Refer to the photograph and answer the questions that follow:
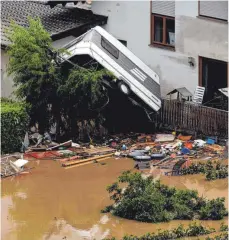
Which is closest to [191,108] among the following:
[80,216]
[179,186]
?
[179,186]

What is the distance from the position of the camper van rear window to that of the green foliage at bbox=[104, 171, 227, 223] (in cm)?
765

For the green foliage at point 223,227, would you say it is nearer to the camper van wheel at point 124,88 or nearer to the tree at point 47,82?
the tree at point 47,82

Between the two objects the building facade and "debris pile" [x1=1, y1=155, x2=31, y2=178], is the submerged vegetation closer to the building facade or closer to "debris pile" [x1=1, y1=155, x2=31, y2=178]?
"debris pile" [x1=1, y1=155, x2=31, y2=178]

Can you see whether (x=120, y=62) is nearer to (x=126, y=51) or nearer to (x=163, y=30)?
(x=126, y=51)

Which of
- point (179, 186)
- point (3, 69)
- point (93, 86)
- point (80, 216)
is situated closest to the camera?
point (80, 216)

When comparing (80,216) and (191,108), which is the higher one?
(191,108)

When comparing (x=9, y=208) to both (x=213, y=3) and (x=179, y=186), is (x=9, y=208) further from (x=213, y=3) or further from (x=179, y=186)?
(x=213, y=3)

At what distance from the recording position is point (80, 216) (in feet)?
58.9

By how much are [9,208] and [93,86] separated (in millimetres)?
6049

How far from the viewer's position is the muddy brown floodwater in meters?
16.9

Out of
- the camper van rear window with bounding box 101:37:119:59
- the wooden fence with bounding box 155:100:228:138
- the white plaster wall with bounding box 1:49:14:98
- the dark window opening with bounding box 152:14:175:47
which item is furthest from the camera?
the dark window opening with bounding box 152:14:175:47

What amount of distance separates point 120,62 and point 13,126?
13.7ft

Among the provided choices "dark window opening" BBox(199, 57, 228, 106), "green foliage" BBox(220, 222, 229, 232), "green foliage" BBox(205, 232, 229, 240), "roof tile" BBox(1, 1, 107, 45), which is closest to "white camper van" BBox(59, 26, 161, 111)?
"dark window opening" BBox(199, 57, 228, 106)

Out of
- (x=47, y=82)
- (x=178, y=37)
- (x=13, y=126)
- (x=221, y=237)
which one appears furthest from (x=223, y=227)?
(x=178, y=37)
